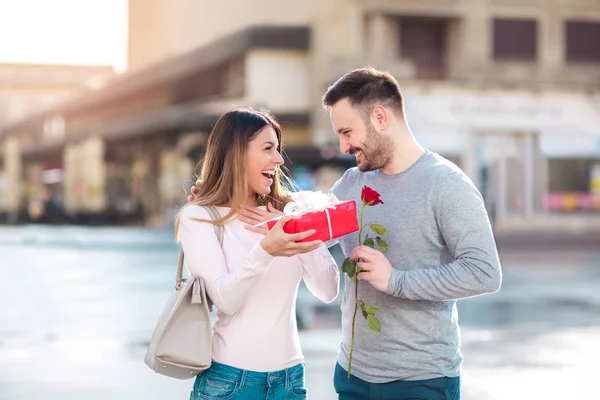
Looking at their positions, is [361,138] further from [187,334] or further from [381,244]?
[187,334]

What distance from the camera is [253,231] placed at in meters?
3.23

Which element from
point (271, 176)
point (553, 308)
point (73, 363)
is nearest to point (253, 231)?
point (271, 176)

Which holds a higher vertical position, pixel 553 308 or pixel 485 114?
pixel 485 114

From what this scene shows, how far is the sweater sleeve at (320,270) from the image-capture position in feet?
10.8

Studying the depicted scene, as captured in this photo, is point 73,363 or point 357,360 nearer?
point 357,360

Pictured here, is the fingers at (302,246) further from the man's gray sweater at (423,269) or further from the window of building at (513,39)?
the window of building at (513,39)

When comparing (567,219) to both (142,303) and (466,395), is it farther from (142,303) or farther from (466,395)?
(466,395)

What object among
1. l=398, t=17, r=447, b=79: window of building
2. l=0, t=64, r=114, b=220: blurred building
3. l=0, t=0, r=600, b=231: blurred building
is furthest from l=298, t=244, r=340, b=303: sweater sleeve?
l=0, t=64, r=114, b=220: blurred building

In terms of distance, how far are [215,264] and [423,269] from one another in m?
0.68

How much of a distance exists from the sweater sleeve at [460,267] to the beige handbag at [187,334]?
62 centimetres

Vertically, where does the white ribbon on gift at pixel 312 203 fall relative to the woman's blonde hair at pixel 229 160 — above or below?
below

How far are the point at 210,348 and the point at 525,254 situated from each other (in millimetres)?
20779

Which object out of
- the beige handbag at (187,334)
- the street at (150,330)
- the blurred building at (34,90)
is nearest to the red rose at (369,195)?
the beige handbag at (187,334)

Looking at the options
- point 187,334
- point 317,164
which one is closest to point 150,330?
point 187,334
